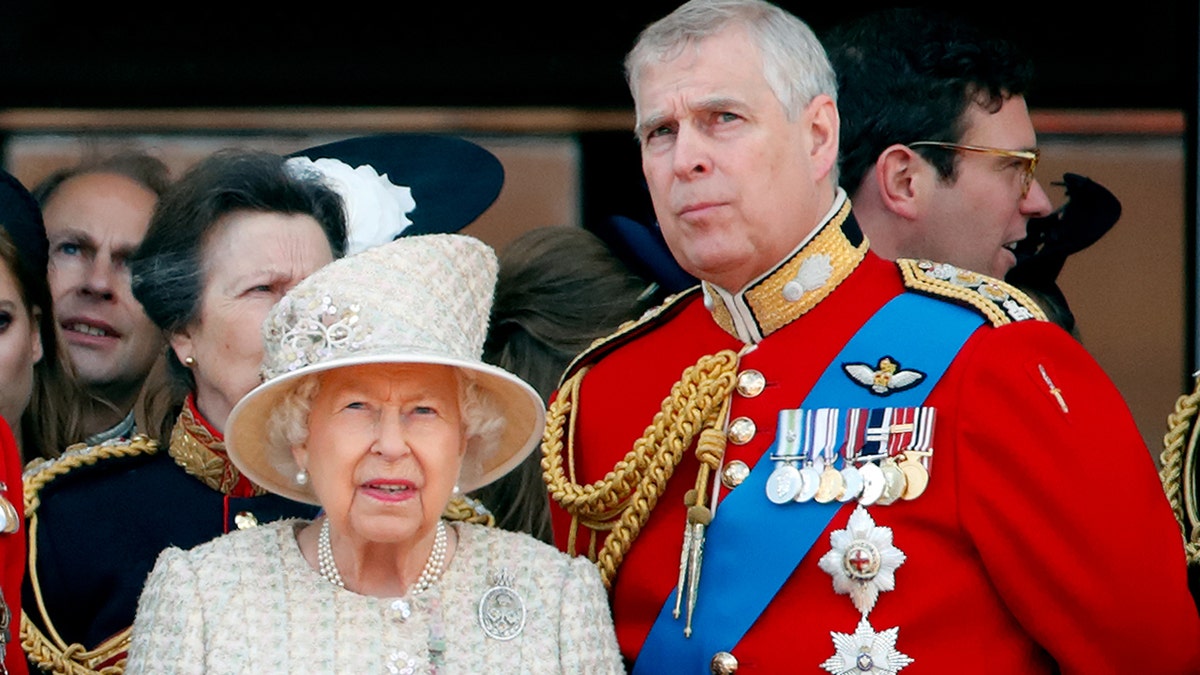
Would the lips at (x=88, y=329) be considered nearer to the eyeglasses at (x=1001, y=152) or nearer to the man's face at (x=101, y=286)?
the man's face at (x=101, y=286)

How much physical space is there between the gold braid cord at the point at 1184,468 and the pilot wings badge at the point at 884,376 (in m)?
0.50

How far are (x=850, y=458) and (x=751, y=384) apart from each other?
19 centimetres

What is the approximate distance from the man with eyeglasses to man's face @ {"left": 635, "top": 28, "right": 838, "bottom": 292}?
57 cm

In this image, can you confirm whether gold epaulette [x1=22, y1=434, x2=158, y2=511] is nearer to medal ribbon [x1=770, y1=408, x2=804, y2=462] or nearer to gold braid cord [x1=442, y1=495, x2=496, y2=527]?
gold braid cord [x1=442, y1=495, x2=496, y2=527]

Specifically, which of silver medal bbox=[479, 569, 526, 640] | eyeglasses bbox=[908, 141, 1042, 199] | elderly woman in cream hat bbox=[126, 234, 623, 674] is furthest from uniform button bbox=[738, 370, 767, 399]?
eyeglasses bbox=[908, 141, 1042, 199]

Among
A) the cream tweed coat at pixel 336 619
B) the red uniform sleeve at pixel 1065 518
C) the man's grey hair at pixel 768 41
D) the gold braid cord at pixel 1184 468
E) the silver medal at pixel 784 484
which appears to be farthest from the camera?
the gold braid cord at pixel 1184 468

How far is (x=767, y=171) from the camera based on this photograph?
10.0 ft

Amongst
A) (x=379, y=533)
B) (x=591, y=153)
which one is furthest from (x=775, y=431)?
(x=591, y=153)

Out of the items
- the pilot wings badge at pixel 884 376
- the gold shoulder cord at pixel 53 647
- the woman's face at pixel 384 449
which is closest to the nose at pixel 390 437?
the woman's face at pixel 384 449

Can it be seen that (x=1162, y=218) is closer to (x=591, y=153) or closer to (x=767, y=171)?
(x=591, y=153)

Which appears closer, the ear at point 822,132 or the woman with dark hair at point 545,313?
the ear at point 822,132

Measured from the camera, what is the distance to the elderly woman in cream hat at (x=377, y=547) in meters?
2.76

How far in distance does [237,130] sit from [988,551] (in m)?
2.14

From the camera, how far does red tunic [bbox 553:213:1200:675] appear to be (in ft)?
9.39
